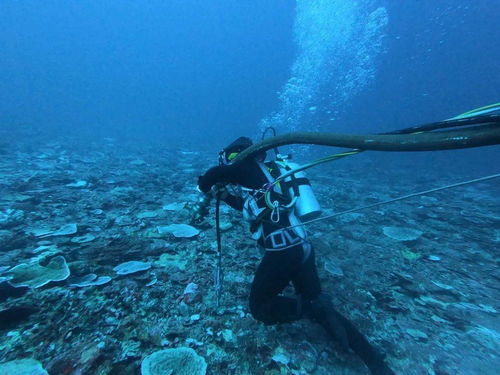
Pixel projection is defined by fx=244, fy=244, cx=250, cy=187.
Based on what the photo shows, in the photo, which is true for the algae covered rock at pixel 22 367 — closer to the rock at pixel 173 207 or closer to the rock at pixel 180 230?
the rock at pixel 180 230

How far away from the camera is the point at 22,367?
2268mm

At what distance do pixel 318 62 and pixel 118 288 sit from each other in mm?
48846

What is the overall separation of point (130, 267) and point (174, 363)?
188cm

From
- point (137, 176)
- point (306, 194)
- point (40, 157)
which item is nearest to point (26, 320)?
point (306, 194)

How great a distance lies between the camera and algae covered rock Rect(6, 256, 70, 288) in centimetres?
327

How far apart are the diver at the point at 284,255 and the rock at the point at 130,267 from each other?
1.96 metres

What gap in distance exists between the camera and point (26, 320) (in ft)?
9.08

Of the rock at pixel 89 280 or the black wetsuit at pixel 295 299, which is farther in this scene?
the rock at pixel 89 280

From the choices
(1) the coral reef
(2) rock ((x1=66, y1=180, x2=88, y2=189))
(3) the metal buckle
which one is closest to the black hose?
(3) the metal buckle

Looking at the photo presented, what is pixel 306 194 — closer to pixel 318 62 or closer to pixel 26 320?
pixel 26 320

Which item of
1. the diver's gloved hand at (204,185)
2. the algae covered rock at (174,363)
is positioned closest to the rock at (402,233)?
the diver's gloved hand at (204,185)

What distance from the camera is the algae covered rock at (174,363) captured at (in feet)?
7.75

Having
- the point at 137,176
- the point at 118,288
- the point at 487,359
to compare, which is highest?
Answer: the point at 137,176

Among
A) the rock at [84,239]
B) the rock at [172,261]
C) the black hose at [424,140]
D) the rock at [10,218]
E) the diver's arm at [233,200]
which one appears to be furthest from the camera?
the rock at [10,218]
